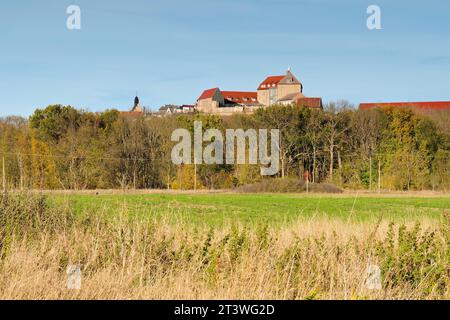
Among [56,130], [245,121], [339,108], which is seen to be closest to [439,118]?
[339,108]

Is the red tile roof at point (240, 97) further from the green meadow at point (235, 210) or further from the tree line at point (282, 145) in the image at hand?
the green meadow at point (235, 210)

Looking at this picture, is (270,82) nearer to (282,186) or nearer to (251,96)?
(251,96)

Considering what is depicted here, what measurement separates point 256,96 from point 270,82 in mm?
11148

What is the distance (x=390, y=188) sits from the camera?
2093 inches

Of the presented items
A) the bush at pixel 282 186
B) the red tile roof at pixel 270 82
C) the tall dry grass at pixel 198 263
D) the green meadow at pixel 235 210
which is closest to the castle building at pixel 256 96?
the red tile roof at pixel 270 82

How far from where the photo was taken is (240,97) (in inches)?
6245

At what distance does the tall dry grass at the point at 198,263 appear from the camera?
6.97 metres

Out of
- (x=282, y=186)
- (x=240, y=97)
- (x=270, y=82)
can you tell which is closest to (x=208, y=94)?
(x=240, y=97)

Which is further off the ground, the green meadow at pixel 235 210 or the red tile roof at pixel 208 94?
the red tile roof at pixel 208 94
